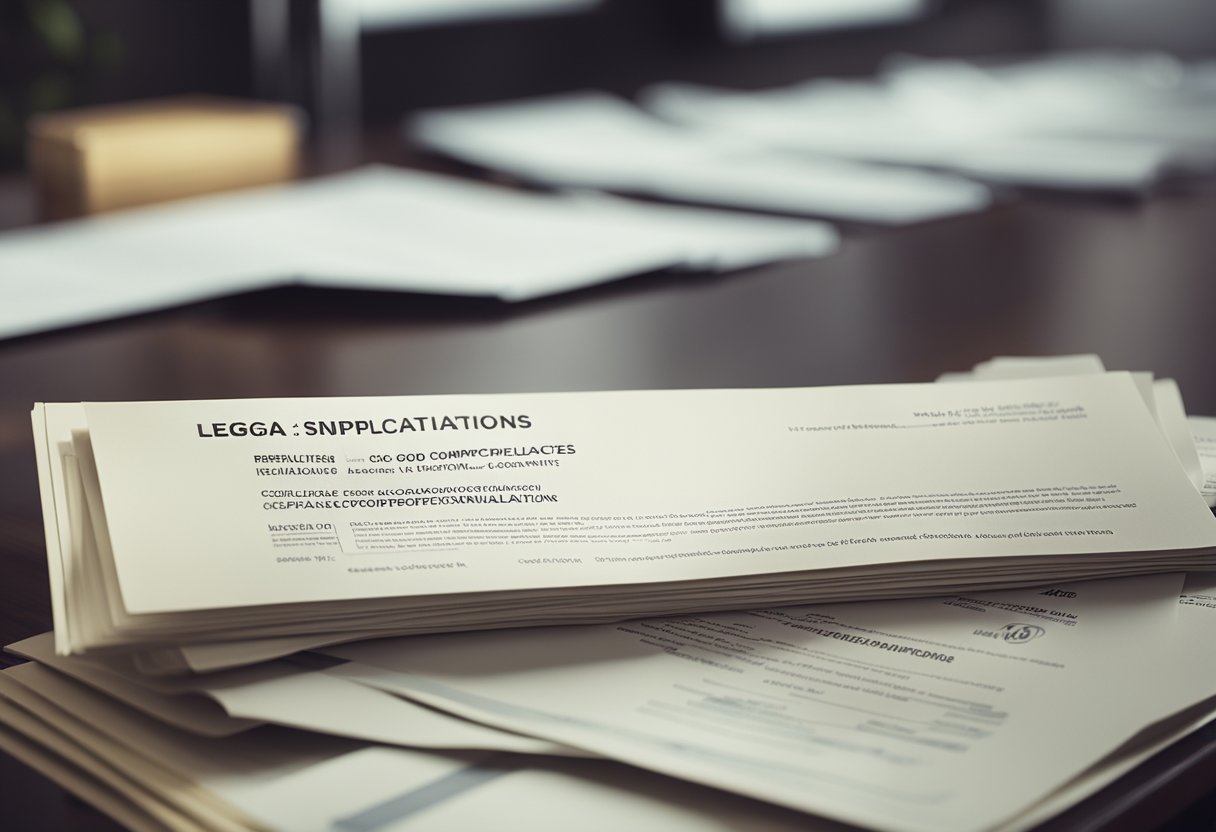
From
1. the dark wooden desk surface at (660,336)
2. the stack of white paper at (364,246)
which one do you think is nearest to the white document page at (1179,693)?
the dark wooden desk surface at (660,336)

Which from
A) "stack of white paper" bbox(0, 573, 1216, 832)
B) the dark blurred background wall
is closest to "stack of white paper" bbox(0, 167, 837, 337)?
"stack of white paper" bbox(0, 573, 1216, 832)

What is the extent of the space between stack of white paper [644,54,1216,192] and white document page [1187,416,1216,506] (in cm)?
85

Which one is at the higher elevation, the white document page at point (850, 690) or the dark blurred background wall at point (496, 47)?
the dark blurred background wall at point (496, 47)

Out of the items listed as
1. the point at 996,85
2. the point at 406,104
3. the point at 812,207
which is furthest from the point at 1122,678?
the point at 406,104

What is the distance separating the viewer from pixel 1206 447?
626mm

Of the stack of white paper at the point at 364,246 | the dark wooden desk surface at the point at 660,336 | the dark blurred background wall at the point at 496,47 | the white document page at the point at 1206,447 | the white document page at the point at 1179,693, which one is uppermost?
the dark blurred background wall at the point at 496,47

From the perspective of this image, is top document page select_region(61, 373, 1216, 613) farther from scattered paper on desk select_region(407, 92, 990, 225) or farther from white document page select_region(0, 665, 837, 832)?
scattered paper on desk select_region(407, 92, 990, 225)

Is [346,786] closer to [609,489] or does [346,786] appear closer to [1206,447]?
[609,489]

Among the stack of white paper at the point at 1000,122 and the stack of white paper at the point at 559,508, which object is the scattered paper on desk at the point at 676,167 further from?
the stack of white paper at the point at 559,508

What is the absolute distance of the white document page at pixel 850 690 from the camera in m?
0.38

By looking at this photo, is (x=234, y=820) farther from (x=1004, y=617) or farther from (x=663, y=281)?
(x=663, y=281)

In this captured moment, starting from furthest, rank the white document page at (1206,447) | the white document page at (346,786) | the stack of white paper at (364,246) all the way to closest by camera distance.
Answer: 1. the stack of white paper at (364,246)
2. the white document page at (1206,447)
3. the white document page at (346,786)

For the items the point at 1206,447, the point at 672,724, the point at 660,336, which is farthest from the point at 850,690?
the point at 660,336

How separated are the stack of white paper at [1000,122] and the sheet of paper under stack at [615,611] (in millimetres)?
1046
